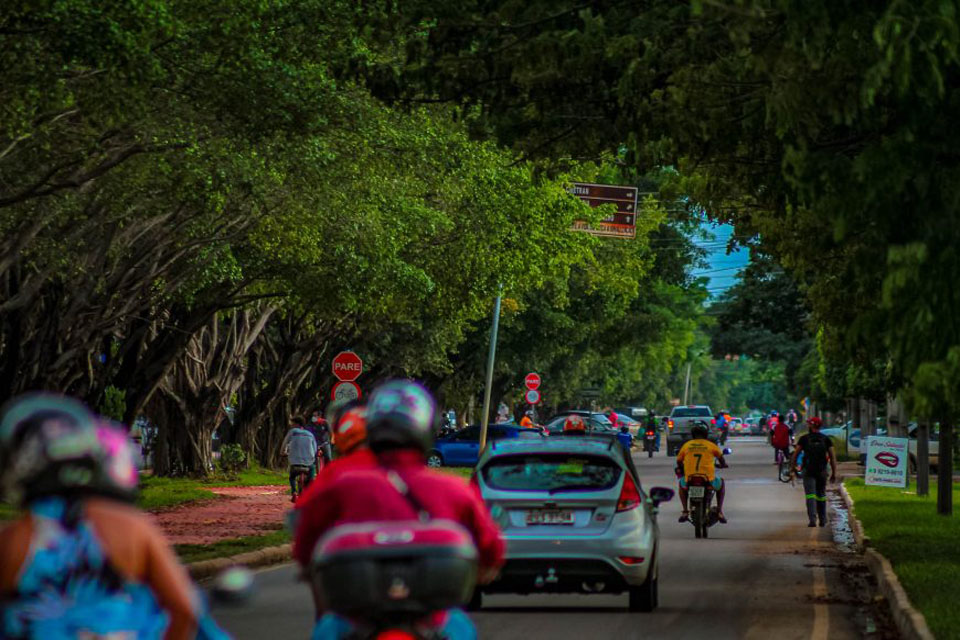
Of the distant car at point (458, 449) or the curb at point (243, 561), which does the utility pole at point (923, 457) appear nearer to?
the curb at point (243, 561)

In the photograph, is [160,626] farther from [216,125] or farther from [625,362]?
[625,362]

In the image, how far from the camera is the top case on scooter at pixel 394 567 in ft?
19.5

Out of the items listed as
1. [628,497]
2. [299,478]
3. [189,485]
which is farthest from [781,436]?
[628,497]

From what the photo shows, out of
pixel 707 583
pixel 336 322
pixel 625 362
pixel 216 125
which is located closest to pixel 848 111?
pixel 707 583

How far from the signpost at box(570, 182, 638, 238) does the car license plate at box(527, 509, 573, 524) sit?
27.0m

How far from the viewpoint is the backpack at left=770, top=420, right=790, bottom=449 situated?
149 feet

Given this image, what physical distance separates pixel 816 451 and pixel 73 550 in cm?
2295

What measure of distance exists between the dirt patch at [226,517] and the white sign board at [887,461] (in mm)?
11380

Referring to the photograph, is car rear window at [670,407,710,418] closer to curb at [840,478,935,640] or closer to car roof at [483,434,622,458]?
curb at [840,478,935,640]

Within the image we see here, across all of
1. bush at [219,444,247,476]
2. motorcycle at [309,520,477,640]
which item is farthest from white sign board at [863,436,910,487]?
motorcycle at [309,520,477,640]

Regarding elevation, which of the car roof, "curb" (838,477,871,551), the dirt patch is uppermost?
the car roof

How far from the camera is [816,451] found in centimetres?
2694

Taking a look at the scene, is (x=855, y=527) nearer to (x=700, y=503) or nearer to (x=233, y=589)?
(x=700, y=503)

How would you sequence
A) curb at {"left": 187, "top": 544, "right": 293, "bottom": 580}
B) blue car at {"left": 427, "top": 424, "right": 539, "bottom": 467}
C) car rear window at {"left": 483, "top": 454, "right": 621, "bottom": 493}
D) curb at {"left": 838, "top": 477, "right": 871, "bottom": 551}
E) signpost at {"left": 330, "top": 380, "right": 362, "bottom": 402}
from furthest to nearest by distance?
blue car at {"left": 427, "top": 424, "right": 539, "bottom": 467}
signpost at {"left": 330, "top": 380, "right": 362, "bottom": 402}
curb at {"left": 838, "top": 477, "right": 871, "bottom": 551}
curb at {"left": 187, "top": 544, "right": 293, "bottom": 580}
car rear window at {"left": 483, "top": 454, "right": 621, "bottom": 493}
